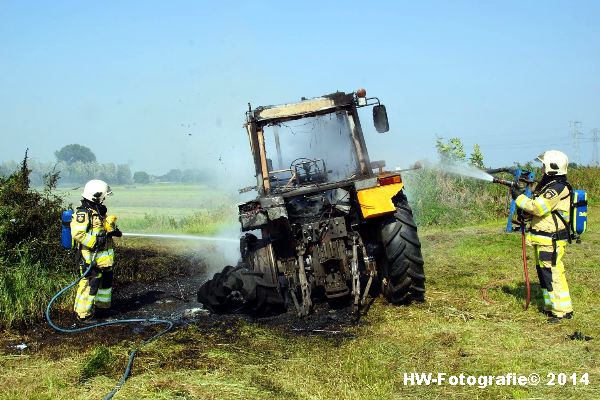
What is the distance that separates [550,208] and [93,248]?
16.8 feet

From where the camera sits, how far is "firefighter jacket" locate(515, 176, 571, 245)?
6.02m

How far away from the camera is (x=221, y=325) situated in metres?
6.47

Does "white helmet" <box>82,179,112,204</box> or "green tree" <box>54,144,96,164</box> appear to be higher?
"green tree" <box>54,144,96,164</box>

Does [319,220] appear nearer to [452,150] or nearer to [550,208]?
[550,208]

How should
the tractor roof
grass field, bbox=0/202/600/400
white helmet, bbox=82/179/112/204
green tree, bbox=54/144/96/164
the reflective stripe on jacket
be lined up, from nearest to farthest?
grass field, bbox=0/202/600/400, the reflective stripe on jacket, white helmet, bbox=82/179/112/204, the tractor roof, green tree, bbox=54/144/96/164

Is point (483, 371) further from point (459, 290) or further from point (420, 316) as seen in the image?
point (459, 290)

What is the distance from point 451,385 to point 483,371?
0.36 meters

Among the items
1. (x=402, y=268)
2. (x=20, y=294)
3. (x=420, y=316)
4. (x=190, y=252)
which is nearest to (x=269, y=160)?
(x=402, y=268)

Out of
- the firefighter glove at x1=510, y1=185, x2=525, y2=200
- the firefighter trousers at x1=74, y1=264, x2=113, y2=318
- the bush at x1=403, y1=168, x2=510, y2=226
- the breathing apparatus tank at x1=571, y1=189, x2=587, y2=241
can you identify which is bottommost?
the bush at x1=403, y1=168, x2=510, y2=226

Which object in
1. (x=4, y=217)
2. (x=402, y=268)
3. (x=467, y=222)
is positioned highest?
(x=4, y=217)

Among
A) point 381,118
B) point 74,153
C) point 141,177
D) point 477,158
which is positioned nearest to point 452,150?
point 477,158

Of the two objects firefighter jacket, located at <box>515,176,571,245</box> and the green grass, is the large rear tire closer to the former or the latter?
firefighter jacket, located at <box>515,176,571,245</box>

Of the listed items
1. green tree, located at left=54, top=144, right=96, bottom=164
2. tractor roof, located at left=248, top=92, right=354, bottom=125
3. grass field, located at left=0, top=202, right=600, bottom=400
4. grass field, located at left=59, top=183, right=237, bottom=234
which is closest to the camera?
grass field, located at left=0, top=202, right=600, bottom=400

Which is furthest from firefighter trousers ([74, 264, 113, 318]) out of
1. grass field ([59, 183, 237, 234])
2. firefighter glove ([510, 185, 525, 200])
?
grass field ([59, 183, 237, 234])
